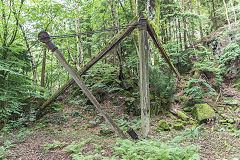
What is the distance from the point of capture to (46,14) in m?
9.35

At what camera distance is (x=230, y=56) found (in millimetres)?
10766

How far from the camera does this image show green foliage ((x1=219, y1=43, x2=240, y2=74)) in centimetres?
1077

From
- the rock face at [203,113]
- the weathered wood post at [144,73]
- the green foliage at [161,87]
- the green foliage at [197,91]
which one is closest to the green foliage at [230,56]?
the green foliage at [197,91]

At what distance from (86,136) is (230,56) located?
1161cm

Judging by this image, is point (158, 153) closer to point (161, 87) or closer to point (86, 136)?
point (86, 136)

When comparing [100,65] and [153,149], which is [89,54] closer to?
[100,65]

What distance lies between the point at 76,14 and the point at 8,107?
7.32 metres

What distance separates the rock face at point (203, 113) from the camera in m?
7.70

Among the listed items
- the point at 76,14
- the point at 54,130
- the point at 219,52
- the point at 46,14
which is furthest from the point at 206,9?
the point at 54,130

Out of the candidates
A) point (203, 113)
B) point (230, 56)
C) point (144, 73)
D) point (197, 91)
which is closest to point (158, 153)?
point (144, 73)

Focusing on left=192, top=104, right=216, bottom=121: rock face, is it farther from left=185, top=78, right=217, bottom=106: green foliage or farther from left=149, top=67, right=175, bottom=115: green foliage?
left=149, top=67, right=175, bottom=115: green foliage

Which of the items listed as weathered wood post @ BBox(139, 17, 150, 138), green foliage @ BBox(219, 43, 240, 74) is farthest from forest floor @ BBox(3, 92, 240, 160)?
green foliage @ BBox(219, 43, 240, 74)

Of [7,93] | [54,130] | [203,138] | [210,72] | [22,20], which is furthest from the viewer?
[210,72]

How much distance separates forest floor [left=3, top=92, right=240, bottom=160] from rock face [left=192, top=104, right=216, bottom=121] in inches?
17.9
